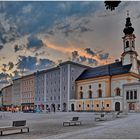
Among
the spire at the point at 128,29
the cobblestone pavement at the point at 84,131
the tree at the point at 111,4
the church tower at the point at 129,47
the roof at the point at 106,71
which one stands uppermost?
the spire at the point at 128,29

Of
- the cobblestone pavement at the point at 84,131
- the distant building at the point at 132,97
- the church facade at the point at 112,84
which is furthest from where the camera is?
the church facade at the point at 112,84

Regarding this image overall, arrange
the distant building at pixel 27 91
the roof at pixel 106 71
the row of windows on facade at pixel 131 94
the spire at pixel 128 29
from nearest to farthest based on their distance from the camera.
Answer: the row of windows on facade at pixel 131 94 < the roof at pixel 106 71 < the spire at pixel 128 29 < the distant building at pixel 27 91

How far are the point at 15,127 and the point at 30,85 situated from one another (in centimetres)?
9673

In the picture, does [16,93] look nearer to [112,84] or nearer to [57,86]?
[57,86]

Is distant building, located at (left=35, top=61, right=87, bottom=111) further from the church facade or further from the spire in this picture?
the spire

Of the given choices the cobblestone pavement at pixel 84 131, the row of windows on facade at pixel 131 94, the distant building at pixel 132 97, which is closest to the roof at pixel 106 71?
the distant building at pixel 132 97

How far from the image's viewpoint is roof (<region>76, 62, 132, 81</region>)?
84.7 meters

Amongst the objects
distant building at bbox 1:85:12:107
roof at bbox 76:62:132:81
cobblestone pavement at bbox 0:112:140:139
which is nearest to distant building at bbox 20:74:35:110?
distant building at bbox 1:85:12:107

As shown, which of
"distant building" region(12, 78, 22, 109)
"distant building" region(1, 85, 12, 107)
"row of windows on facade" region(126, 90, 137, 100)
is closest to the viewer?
"row of windows on facade" region(126, 90, 137, 100)

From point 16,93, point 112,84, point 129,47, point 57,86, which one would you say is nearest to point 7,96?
point 16,93

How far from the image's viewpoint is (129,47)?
8700 cm

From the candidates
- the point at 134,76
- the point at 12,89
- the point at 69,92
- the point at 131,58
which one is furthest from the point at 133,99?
the point at 12,89

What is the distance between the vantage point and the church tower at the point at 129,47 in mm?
85750

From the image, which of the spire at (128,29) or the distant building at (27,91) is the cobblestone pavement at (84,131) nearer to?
the spire at (128,29)
